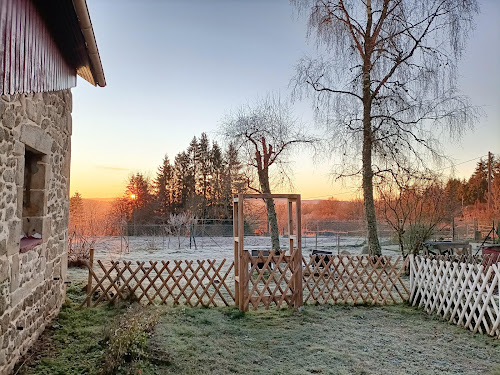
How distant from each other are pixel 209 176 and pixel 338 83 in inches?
812

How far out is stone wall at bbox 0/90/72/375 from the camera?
3035mm

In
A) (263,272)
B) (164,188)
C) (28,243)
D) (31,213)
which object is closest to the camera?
(28,243)

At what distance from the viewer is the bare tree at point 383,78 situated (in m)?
9.08

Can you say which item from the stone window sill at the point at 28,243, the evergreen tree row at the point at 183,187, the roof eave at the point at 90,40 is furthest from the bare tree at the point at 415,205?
the evergreen tree row at the point at 183,187

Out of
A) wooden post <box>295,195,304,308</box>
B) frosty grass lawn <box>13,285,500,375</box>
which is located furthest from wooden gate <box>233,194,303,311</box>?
frosty grass lawn <box>13,285,500,375</box>

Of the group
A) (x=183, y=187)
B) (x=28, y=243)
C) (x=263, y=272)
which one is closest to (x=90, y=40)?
(x=28, y=243)

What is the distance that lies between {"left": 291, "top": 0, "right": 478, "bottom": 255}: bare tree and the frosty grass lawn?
497cm

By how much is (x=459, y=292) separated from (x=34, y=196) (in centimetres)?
574

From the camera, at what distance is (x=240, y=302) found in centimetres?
584

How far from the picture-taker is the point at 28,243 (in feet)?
11.9

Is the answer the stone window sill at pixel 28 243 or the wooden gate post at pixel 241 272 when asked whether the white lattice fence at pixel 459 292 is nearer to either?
the wooden gate post at pixel 241 272

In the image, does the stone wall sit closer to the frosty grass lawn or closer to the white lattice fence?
the frosty grass lawn

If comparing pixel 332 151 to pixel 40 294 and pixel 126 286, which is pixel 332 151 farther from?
pixel 40 294

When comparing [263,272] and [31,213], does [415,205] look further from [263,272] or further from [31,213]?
[31,213]
